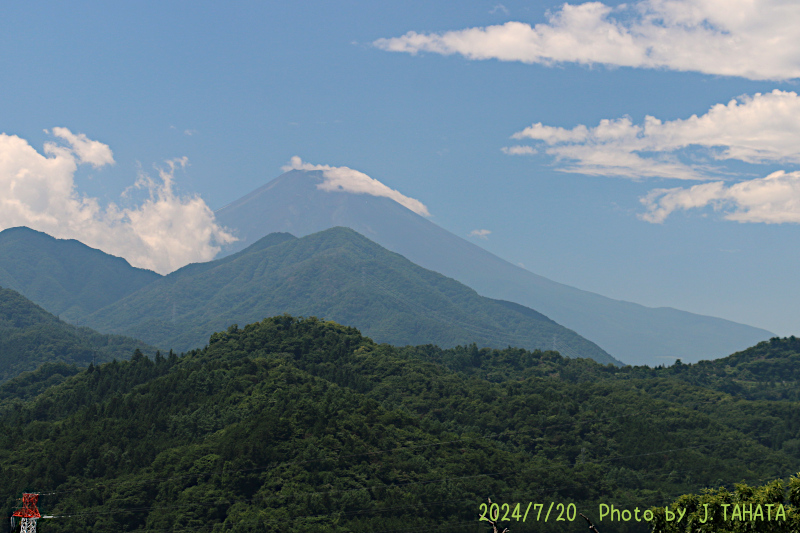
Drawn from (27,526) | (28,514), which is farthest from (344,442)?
(28,514)

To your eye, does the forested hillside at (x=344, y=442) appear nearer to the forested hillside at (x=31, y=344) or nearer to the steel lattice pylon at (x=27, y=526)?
the steel lattice pylon at (x=27, y=526)

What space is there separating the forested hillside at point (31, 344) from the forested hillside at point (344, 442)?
186ft

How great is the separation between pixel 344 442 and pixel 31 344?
124 m

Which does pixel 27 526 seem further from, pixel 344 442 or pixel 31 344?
pixel 31 344

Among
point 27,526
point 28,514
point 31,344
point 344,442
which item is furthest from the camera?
point 31,344

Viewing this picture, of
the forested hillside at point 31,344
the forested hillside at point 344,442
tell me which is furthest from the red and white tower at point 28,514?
the forested hillside at point 31,344

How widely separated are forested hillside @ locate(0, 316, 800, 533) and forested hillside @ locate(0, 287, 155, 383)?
2237 inches

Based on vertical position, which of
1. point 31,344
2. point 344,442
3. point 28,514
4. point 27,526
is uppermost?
point 31,344

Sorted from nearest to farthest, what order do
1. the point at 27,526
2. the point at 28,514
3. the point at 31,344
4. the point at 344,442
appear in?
the point at 28,514 → the point at 27,526 → the point at 344,442 → the point at 31,344

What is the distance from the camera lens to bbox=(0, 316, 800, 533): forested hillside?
58.6 metres

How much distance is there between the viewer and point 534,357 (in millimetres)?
122375

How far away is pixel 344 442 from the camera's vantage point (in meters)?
66.6

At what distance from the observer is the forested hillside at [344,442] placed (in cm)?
5856

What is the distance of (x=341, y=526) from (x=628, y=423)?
138ft
